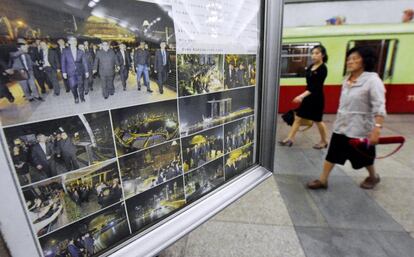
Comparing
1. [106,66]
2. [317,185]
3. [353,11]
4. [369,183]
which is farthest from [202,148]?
[353,11]

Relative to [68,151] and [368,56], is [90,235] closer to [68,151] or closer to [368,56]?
[68,151]

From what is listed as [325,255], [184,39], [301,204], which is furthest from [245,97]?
[301,204]

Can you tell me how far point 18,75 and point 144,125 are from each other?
1.33 ft

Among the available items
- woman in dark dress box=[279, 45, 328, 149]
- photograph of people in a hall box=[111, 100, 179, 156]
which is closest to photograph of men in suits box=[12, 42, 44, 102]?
photograph of people in a hall box=[111, 100, 179, 156]

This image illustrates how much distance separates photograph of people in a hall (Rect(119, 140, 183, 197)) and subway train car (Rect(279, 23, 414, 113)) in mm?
6112

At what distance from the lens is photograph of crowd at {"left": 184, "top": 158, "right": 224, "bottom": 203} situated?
1118 mm

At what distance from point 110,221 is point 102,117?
0.40 m

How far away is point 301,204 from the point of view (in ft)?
9.02

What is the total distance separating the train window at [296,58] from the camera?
623 centimetres

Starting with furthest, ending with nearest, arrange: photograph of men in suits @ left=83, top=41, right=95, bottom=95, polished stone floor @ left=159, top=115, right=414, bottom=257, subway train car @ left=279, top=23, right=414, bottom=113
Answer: subway train car @ left=279, top=23, right=414, bottom=113
polished stone floor @ left=159, top=115, right=414, bottom=257
photograph of men in suits @ left=83, top=41, right=95, bottom=95

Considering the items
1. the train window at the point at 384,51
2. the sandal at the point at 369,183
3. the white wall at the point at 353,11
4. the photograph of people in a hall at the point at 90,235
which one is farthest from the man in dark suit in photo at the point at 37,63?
the white wall at the point at 353,11

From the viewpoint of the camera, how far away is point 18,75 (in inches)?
24.6

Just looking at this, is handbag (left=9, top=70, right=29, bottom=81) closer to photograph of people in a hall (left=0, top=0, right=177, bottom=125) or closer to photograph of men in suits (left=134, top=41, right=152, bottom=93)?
photograph of people in a hall (left=0, top=0, right=177, bottom=125)

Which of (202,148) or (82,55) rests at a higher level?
(82,55)
